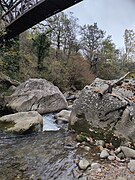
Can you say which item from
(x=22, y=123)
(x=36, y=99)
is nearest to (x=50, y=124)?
(x=22, y=123)

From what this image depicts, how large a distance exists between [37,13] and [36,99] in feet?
12.0

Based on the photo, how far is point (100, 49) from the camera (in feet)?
92.7

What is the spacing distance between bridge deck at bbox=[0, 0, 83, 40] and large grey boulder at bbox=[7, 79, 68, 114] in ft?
9.35

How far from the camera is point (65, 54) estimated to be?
998 inches

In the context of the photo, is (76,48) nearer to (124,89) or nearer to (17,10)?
(17,10)

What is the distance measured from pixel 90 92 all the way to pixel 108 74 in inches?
806

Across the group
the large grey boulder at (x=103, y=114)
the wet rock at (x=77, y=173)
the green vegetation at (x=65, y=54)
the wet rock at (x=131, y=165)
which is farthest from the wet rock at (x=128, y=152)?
the green vegetation at (x=65, y=54)

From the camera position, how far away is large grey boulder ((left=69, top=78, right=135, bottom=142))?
6.23 m

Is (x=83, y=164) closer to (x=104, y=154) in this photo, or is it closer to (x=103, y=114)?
(x=104, y=154)

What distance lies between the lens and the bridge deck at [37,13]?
844 cm

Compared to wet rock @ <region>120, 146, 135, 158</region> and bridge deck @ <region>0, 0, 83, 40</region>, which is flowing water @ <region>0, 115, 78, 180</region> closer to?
wet rock @ <region>120, 146, 135, 158</region>

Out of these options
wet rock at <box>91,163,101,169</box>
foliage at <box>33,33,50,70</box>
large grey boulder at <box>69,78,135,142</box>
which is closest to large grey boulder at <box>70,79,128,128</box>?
large grey boulder at <box>69,78,135,142</box>

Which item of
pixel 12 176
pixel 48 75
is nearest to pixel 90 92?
pixel 12 176

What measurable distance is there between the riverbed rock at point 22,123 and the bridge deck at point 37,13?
3.98 m
